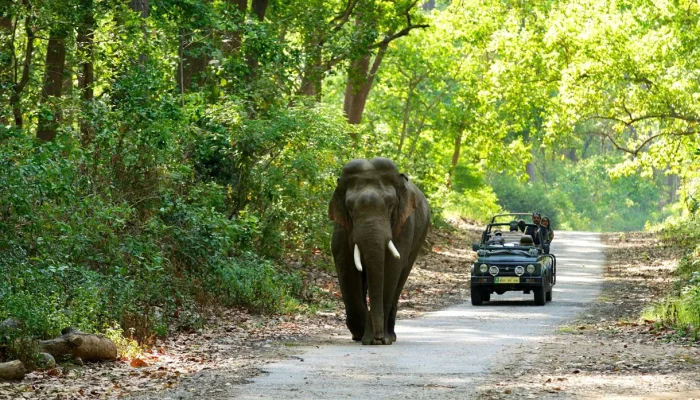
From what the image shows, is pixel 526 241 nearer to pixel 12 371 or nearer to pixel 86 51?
pixel 86 51

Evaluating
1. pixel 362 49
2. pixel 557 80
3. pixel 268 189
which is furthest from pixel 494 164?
pixel 268 189

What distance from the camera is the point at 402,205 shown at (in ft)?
53.9

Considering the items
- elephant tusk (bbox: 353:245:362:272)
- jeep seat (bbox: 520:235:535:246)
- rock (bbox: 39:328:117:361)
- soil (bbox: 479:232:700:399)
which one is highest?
jeep seat (bbox: 520:235:535:246)

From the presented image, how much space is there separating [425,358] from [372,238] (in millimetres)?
2232

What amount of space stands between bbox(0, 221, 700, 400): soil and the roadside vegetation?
0.55 m

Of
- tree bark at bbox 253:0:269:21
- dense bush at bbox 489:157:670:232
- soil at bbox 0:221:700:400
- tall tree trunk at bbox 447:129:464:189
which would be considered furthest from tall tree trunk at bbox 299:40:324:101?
dense bush at bbox 489:157:670:232

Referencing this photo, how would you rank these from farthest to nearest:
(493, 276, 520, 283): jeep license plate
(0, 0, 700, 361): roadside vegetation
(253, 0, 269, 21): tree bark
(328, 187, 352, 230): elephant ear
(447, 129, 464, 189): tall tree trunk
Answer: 1. (447, 129, 464, 189): tall tree trunk
2. (253, 0, 269, 21): tree bark
3. (493, 276, 520, 283): jeep license plate
4. (328, 187, 352, 230): elephant ear
5. (0, 0, 700, 361): roadside vegetation

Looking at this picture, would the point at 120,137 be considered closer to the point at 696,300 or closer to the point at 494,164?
the point at 696,300

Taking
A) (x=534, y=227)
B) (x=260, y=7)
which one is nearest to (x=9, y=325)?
(x=534, y=227)

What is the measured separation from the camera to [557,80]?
3878 centimetres

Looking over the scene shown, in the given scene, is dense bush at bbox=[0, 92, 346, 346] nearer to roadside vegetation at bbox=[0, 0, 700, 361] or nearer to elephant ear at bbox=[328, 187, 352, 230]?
roadside vegetation at bbox=[0, 0, 700, 361]

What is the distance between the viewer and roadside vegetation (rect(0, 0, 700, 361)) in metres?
15.3

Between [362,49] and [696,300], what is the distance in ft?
43.4

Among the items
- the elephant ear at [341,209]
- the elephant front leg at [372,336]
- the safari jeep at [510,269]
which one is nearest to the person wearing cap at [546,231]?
the safari jeep at [510,269]
